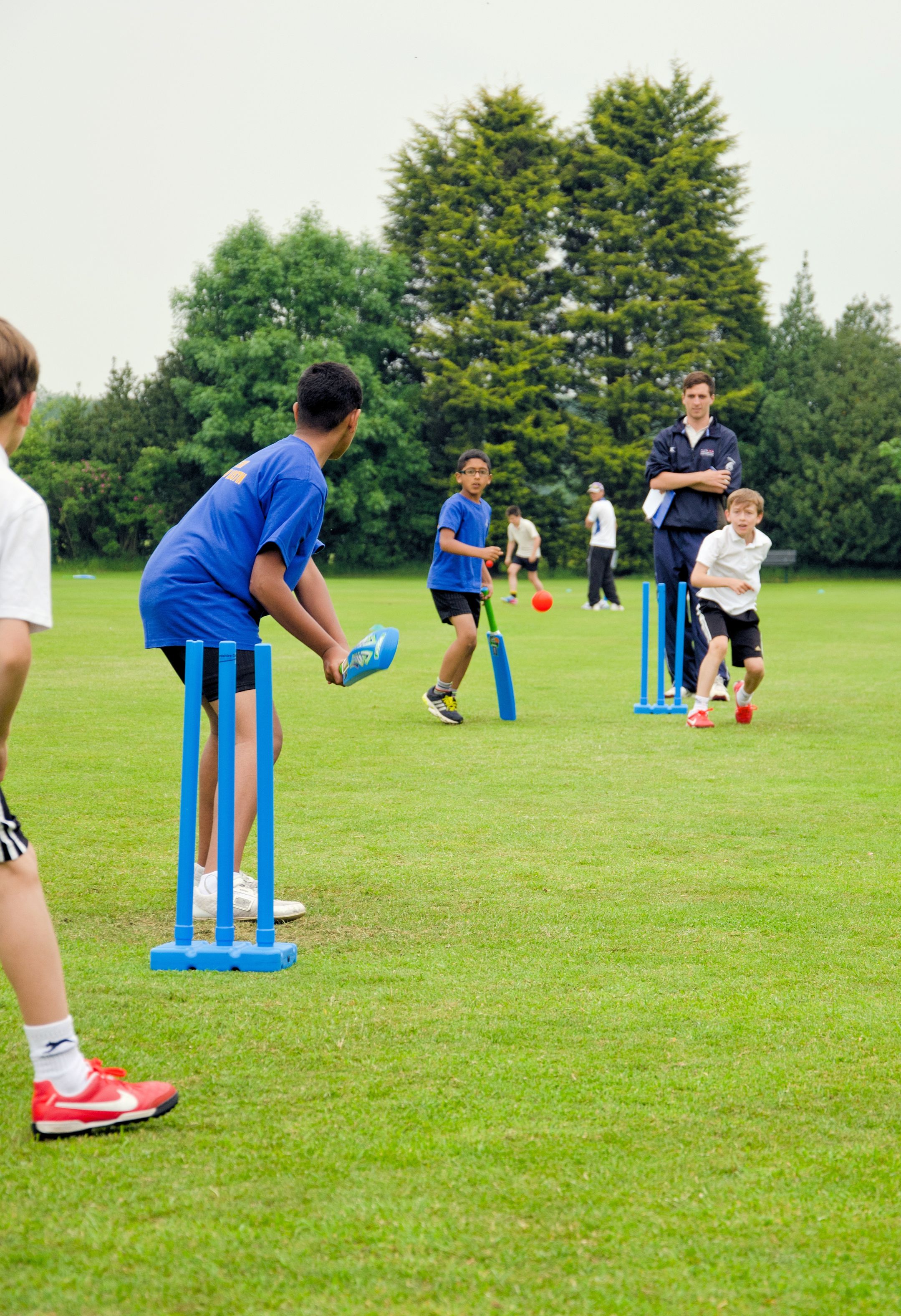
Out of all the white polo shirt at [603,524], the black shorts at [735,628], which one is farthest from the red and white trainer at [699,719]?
the white polo shirt at [603,524]

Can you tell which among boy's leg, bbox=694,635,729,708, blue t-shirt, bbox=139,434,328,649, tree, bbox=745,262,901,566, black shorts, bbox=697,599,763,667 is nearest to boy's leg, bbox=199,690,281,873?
blue t-shirt, bbox=139,434,328,649

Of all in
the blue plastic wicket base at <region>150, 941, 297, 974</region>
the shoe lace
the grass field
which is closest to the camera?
the grass field

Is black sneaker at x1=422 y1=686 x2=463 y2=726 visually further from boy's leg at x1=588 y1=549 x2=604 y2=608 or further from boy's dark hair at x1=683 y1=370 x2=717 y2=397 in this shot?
→ boy's leg at x1=588 y1=549 x2=604 y2=608

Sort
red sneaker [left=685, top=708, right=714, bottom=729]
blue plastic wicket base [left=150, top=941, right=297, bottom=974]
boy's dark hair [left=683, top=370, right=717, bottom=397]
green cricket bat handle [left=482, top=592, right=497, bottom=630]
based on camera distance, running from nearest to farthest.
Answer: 1. blue plastic wicket base [left=150, top=941, right=297, bottom=974]
2. red sneaker [left=685, top=708, right=714, bottom=729]
3. green cricket bat handle [left=482, top=592, right=497, bottom=630]
4. boy's dark hair [left=683, top=370, right=717, bottom=397]

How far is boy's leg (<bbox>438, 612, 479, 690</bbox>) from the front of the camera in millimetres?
9938

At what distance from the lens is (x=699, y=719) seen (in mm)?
9625

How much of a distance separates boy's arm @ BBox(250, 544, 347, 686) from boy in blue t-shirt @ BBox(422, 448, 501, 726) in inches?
212

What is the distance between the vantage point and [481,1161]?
8.92 feet

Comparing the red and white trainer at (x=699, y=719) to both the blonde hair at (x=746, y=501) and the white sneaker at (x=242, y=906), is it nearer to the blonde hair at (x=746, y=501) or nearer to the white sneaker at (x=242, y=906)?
the blonde hair at (x=746, y=501)

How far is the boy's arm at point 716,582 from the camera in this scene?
966cm

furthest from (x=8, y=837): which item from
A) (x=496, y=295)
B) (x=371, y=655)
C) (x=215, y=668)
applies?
(x=496, y=295)

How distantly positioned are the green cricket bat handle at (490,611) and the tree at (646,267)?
38.2 meters

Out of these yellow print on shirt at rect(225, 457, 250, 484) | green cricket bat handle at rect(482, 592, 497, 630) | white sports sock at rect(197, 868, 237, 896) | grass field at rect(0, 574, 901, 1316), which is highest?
yellow print on shirt at rect(225, 457, 250, 484)

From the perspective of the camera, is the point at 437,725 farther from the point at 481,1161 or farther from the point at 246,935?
the point at 481,1161
